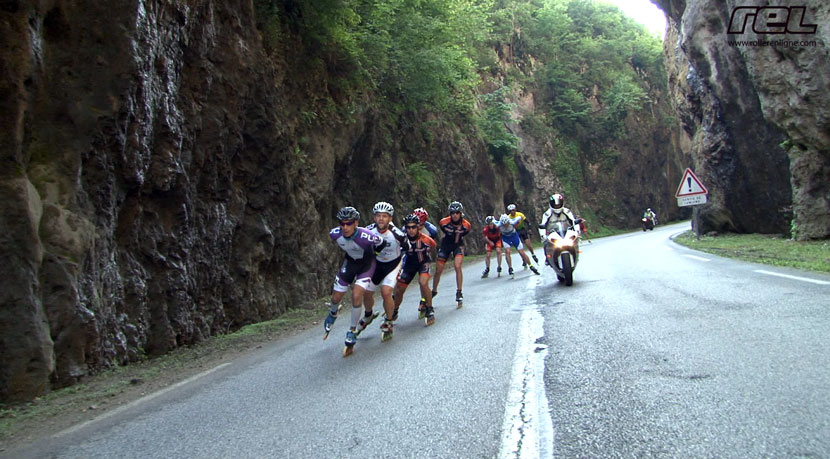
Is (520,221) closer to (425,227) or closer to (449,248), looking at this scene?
(449,248)

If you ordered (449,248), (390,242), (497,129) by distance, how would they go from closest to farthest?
(390,242)
(449,248)
(497,129)

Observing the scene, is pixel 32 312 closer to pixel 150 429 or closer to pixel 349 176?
pixel 150 429

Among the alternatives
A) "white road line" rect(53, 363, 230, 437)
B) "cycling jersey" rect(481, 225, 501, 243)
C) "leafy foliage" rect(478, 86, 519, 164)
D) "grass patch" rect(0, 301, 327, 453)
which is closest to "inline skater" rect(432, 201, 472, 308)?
"grass patch" rect(0, 301, 327, 453)

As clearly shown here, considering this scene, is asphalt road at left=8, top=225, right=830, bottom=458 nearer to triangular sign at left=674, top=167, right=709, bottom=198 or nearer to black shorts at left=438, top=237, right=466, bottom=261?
black shorts at left=438, top=237, right=466, bottom=261

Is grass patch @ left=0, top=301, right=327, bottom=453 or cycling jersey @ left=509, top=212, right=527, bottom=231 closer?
grass patch @ left=0, top=301, right=327, bottom=453

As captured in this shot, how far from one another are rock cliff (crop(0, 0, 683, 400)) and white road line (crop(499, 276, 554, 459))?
16.2 ft

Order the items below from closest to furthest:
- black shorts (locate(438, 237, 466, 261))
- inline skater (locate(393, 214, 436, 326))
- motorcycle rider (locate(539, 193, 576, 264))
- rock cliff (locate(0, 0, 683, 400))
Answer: rock cliff (locate(0, 0, 683, 400)) → inline skater (locate(393, 214, 436, 326)) → black shorts (locate(438, 237, 466, 261)) → motorcycle rider (locate(539, 193, 576, 264))

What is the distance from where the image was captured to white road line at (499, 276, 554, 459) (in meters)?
3.09

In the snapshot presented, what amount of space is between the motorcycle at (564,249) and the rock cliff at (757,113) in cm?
998

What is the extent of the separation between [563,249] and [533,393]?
6937 millimetres

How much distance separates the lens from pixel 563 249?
10.7m

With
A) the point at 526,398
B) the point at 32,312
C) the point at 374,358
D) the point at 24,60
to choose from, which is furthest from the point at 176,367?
the point at 526,398

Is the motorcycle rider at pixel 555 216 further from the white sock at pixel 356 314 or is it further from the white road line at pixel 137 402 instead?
the white road line at pixel 137 402

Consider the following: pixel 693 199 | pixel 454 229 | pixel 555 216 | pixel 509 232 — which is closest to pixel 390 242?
pixel 454 229
